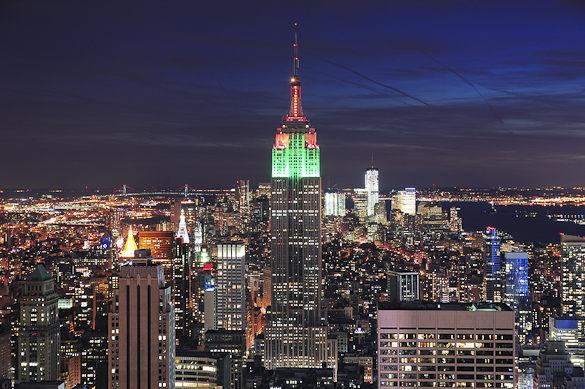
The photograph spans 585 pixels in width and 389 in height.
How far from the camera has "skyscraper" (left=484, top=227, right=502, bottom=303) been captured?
763 inches

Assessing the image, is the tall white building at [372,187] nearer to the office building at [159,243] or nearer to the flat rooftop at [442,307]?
the office building at [159,243]

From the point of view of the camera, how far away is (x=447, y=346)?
10.2 m

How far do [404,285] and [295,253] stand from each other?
567 centimetres

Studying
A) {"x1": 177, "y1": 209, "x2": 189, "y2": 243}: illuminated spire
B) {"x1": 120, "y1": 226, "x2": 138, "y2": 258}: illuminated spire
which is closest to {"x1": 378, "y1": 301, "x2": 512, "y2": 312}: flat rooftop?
{"x1": 120, "y1": 226, "x2": 138, "y2": 258}: illuminated spire

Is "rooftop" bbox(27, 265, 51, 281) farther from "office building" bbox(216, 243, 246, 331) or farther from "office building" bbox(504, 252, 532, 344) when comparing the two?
"office building" bbox(504, 252, 532, 344)

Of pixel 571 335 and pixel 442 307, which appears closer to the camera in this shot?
pixel 442 307

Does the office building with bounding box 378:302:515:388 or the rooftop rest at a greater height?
the rooftop

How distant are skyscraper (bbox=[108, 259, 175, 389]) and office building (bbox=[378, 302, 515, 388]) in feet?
7.31

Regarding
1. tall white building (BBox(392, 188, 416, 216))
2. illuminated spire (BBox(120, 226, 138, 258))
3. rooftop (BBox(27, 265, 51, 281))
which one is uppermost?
tall white building (BBox(392, 188, 416, 216))

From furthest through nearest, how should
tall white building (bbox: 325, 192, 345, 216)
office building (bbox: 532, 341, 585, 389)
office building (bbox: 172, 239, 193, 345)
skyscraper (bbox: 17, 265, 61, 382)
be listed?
1. tall white building (bbox: 325, 192, 345, 216)
2. office building (bbox: 172, 239, 193, 345)
3. skyscraper (bbox: 17, 265, 61, 382)
4. office building (bbox: 532, 341, 585, 389)

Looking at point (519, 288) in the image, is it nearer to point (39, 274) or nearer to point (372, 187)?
point (372, 187)

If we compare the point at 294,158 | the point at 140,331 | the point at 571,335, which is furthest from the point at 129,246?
the point at 294,158

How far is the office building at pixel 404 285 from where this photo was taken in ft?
47.5

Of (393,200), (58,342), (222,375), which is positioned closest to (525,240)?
(393,200)
